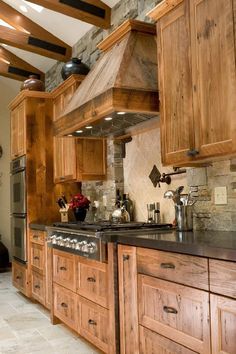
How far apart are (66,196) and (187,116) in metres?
2.90

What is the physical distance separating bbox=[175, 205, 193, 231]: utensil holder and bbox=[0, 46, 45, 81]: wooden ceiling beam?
178 inches

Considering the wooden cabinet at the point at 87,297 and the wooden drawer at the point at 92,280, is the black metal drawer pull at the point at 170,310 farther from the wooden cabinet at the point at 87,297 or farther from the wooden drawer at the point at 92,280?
the wooden drawer at the point at 92,280

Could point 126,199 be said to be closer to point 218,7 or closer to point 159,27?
point 159,27

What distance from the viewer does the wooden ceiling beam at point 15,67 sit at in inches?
251

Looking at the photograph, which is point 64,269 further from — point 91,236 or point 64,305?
point 91,236

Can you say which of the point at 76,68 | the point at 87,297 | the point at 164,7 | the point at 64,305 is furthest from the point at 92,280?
the point at 76,68

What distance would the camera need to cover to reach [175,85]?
262 cm

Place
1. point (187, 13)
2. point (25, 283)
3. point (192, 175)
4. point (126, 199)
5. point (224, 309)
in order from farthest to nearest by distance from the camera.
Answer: point (25, 283), point (126, 199), point (192, 175), point (187, 13), point (224, 309)

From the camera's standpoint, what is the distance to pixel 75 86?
4477 mm

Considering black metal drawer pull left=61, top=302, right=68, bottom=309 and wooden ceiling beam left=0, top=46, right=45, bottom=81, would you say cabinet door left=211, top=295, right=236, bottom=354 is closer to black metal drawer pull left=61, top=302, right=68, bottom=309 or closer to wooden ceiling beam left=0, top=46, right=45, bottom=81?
black metal drawer pull left=61, top=302, right=68, bottom=309

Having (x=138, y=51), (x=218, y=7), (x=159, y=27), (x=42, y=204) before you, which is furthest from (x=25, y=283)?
(x=218, y=7)

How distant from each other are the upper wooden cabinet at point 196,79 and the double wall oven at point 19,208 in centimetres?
274

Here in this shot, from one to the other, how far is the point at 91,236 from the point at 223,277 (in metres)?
1.36

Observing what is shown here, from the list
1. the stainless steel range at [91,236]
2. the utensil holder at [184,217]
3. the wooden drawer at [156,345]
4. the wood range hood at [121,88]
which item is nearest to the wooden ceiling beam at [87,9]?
the wood range hood at [121,88]
